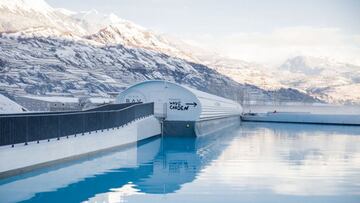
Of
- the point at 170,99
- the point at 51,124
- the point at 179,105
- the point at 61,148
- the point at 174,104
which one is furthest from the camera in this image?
the point at 170,99

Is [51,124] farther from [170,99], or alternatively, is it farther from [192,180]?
[170,99]

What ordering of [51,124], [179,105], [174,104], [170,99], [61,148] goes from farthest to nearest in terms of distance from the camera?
[170,99], [174,104], [179,105], [61,148], [51,124]

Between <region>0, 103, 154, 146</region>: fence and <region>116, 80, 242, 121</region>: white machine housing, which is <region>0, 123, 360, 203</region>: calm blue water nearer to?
<region>0, 103, 154, 146</region>: fence

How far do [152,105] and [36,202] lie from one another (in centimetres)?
2582

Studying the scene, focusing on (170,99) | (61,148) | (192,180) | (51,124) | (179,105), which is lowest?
(192,180)

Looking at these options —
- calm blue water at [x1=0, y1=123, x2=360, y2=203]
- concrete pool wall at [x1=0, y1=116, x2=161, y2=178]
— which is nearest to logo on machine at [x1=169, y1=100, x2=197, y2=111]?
concrete pool wall at [x1=0, y1=116, x2=161, y2=178]

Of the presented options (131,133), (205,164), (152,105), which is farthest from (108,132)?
(152,105)

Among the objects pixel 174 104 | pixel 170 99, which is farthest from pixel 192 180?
pixel 170 99

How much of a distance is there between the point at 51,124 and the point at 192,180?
21.0 feet

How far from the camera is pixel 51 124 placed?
1875 centimetres

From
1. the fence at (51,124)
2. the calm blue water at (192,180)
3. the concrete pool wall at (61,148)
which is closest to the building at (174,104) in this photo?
the concrete pool wall at (61,148)

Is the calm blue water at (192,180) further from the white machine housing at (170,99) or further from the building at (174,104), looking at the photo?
the white machine housing at (170,99)

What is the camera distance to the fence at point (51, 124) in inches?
611

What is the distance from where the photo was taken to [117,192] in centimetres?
1291
